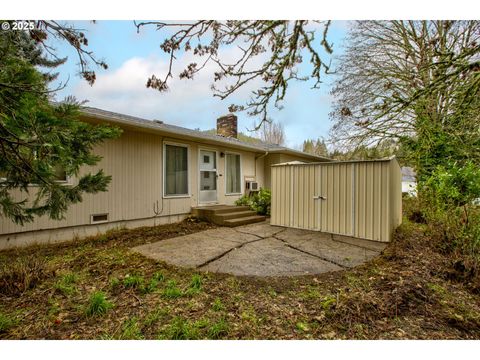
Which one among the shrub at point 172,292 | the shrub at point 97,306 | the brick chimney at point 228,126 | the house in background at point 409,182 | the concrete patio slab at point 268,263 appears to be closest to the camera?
the shrub at point 97,306

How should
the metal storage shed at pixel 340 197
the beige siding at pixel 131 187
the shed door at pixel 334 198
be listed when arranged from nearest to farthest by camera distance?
the metal storage shed at pixel 340 197 → the beige siding at pixel 131 187 → the shed door at pixel 334 198

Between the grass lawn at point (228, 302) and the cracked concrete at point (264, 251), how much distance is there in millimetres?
255

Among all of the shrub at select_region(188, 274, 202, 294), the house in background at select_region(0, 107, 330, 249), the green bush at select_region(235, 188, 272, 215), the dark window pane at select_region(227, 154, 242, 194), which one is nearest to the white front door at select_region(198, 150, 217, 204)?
the house in background at select_region(0, 107, 330, 249)

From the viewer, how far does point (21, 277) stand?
2.66 m

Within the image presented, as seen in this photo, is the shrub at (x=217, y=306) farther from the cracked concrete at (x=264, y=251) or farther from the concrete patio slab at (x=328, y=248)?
the concrete patio slab at (x=328, y=248)

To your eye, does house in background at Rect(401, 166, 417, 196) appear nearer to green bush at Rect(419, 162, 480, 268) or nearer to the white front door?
green bush at Rect(419, 162, 480, 268)

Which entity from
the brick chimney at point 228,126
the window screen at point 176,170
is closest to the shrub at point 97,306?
the window screen at point 176,170

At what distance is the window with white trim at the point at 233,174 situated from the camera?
8180mm

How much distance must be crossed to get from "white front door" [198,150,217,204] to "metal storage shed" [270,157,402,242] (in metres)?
2.20

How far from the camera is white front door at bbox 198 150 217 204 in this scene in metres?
7.24

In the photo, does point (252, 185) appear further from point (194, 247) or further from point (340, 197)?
point (194, 247)

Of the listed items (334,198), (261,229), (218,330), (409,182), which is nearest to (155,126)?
(261,229)
